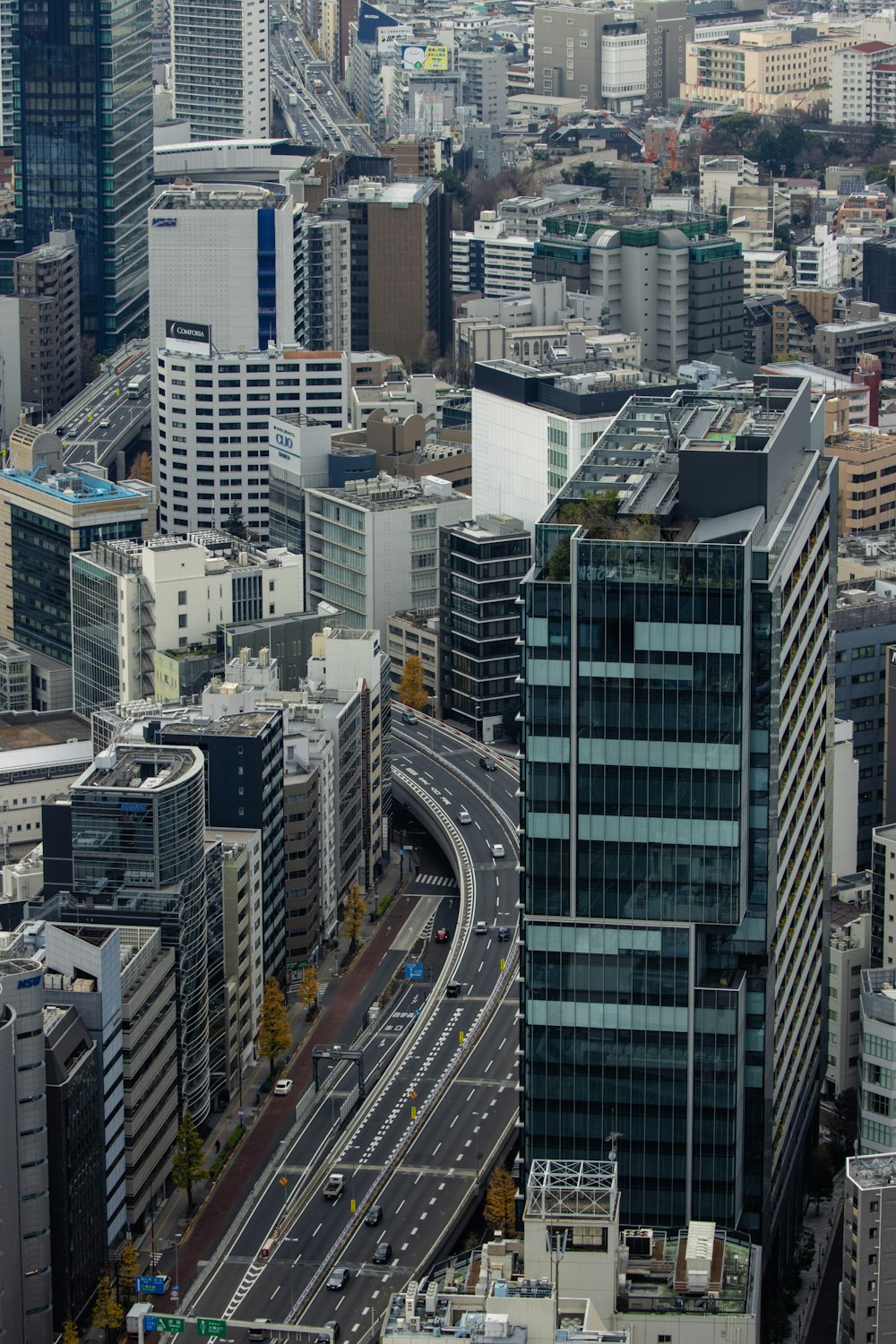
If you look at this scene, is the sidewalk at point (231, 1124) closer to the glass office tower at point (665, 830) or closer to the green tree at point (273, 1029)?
the green tree at point (273, 1029)

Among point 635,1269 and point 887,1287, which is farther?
point 887,1287

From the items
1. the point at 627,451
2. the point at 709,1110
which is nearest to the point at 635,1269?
the point at 709,1110

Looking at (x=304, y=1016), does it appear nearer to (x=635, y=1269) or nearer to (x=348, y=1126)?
(x=348, y=1126)

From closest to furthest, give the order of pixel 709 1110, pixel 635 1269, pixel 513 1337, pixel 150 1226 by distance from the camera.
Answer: pixel 513 1337
pixel 635 1269
pixel 709 1110
pixel 150 1226

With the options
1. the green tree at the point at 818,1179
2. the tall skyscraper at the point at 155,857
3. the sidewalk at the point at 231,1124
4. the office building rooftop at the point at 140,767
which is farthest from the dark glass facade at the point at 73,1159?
the green tree at the point at 818,1179

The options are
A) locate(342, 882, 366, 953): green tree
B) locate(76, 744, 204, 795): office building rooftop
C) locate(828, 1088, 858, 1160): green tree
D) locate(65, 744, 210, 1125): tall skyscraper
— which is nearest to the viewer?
locate(828, 1088, 858, 1160): green tree

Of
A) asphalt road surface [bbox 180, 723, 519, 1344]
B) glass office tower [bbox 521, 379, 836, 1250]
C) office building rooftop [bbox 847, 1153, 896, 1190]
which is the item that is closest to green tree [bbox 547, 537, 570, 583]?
glass office tower [bbox 521, 379, 836, 1250]

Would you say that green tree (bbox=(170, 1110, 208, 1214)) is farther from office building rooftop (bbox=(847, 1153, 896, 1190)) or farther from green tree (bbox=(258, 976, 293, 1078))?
office building rooftop (bbox=(847, 1153, 896, 1190))
